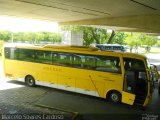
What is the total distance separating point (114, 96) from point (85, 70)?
2.24m

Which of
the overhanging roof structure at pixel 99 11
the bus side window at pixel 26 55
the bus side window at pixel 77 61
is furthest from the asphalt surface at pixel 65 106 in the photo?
the overhanging roof structure at pixel 99 11

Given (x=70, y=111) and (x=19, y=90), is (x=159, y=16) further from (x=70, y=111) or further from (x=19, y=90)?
(x=19, y=90)

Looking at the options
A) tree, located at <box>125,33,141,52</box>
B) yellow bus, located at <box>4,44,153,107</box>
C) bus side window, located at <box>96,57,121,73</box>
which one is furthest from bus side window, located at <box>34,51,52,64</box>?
tree, located at <box>125,33,141,52</box>

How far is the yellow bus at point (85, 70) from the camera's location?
13.0 metres

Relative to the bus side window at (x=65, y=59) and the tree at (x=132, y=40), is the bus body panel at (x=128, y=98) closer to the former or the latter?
the bus side window at (x=65, y=59)

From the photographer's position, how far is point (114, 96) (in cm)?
1390

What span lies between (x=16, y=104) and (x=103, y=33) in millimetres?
39211

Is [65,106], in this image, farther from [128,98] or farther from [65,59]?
[65,59]

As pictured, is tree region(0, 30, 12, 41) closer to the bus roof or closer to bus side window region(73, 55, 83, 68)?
the bus roof

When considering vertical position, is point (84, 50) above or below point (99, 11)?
below

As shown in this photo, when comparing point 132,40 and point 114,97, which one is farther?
point 132,40

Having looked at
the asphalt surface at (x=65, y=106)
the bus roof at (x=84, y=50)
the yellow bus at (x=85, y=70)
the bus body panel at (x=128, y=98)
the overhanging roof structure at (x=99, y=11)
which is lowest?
the asphalt surface at (x=65, y=106)

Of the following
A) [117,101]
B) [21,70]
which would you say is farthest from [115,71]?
[21,70]

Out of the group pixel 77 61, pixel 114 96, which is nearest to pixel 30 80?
pixel 77 61
